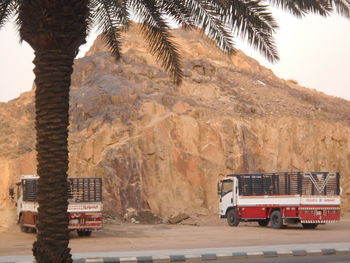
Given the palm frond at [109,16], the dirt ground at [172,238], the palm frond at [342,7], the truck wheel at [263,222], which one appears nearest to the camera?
the palm frond at [342,7]

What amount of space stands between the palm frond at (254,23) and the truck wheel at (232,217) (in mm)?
20705

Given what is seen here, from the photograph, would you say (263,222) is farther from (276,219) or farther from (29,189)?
(29,189)

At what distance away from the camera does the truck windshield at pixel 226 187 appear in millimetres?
35531

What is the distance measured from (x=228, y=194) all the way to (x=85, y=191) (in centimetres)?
955

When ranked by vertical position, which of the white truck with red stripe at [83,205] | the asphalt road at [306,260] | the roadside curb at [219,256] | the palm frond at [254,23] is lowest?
the asphalt road at [306,260]

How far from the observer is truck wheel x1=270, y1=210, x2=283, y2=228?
3275 cm

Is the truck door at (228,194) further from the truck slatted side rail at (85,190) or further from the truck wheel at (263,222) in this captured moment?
the truck slatted side rail at (85,190)

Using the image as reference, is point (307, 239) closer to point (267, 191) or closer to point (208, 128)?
point (267, 191)

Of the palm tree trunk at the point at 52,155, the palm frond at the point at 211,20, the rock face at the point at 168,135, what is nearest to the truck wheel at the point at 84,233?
the rock face at the point at 168,135

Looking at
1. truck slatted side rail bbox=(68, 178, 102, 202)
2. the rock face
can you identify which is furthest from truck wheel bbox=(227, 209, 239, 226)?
truck slatted side rail bbox=(68, 178, 102, 202)

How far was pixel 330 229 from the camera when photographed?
33.1 m

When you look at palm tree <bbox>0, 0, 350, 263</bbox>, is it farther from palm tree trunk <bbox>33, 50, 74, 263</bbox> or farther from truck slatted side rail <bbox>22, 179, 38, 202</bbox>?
truck slatted side rail <bbox>22, 179, 38, 202</bbox>

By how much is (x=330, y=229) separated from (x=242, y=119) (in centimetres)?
1803

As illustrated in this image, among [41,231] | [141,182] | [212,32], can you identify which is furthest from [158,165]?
[41,231]
